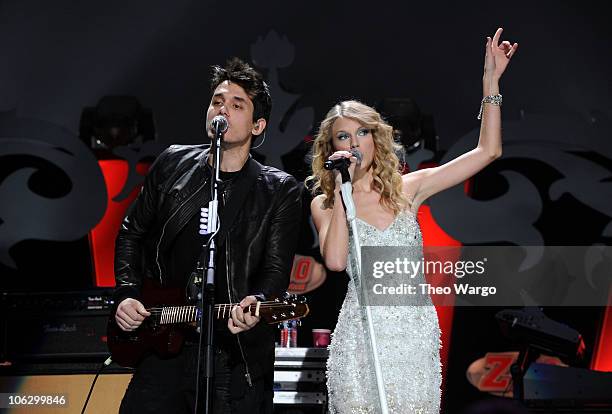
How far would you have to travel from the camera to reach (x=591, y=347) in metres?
5.18

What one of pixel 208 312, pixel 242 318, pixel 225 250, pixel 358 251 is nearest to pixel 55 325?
pixel 225 250

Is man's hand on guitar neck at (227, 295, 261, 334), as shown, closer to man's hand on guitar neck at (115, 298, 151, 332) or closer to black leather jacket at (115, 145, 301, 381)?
black leather jacket at (115, 145, 301, 381)

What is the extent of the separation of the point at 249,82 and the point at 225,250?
72 centimetres

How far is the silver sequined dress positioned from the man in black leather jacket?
311 mm

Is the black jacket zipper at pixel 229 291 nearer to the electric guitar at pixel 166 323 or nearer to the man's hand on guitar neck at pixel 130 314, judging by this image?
the electric guitar at pixel 166 323

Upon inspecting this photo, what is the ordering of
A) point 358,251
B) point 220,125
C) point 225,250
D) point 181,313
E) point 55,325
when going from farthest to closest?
point 55,325
point 225,250
point 181,313
point 220,125
point 358,251

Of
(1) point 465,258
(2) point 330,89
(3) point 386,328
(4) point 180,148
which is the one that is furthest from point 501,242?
(4) point 180,148

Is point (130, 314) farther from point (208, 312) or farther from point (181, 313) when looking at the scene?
point (208, 312)

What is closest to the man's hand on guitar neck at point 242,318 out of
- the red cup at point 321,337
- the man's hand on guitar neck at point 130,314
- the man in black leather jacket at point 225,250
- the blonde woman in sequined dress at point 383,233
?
the man in black leather jacket at point 225,250

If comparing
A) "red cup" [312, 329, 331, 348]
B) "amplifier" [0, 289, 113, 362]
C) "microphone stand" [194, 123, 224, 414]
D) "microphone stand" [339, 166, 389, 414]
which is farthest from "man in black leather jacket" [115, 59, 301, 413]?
"amplifier" [0, 289, 113, 362]

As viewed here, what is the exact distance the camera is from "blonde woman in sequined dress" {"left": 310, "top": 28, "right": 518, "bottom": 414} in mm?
3225

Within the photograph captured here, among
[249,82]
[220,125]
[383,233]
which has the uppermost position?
[249,82]

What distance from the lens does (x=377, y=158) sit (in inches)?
140

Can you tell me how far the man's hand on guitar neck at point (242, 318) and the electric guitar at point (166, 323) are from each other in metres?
0.04
